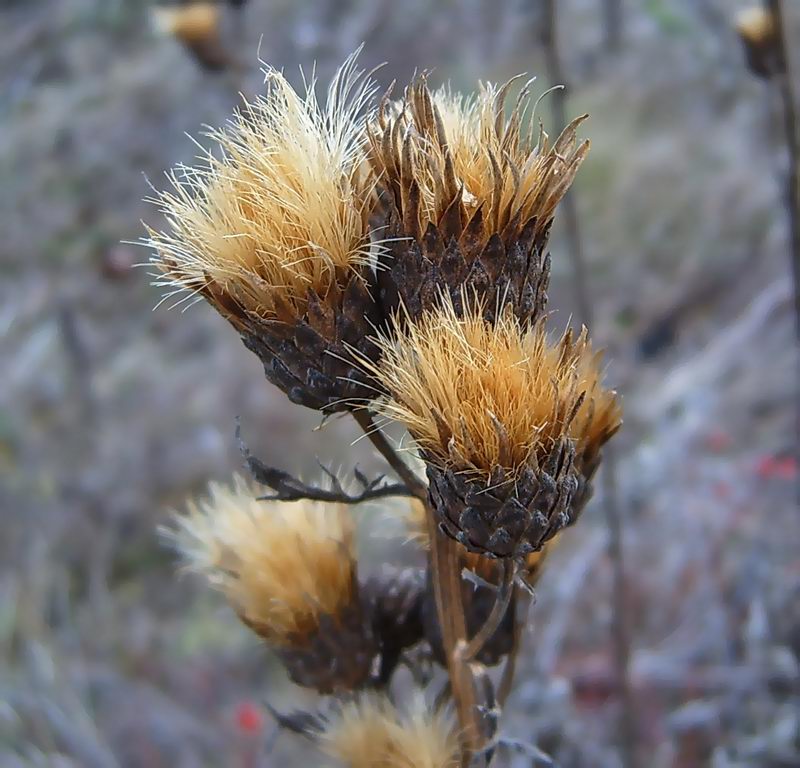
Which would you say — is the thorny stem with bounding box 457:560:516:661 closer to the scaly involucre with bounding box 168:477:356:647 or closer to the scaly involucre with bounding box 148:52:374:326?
the scaly involucre with bounding box 168:477:356:647

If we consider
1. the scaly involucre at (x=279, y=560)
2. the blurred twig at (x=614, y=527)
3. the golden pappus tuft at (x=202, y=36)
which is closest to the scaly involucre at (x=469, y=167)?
the scaly involucre at (x=279, y=560)

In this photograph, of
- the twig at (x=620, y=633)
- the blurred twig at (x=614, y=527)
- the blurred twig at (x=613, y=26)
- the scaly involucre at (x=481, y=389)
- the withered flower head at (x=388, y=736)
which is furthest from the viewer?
the blurred twig at (x=613, y=26)

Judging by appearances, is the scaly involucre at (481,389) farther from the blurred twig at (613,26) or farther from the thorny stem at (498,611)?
the blurred twig at (613,26)

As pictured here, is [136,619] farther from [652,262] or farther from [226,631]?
[652,262]

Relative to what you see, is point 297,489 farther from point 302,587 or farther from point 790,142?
point 790,142

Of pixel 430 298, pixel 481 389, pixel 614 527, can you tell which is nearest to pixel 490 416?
pixel 481 389

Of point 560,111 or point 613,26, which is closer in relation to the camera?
point 560,111

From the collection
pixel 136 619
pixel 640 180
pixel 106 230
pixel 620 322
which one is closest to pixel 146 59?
pixel 106 230
